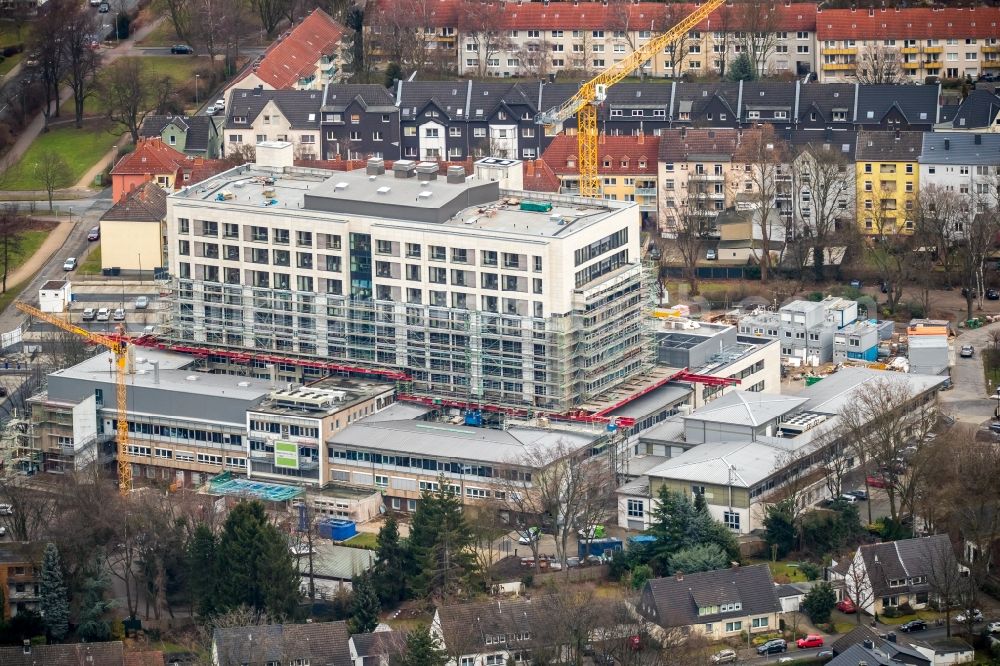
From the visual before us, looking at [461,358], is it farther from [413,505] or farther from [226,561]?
[226,561]

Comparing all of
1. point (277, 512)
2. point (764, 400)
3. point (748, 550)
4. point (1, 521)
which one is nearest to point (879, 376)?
point (764, 400)

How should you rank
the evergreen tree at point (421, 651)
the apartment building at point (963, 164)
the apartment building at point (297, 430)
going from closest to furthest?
the evergreen tree at point (421, 651), the apartment building at point (297, 430), the apartment building at point (963, 164)

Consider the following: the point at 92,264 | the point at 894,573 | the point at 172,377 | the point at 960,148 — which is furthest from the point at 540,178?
the point at 894,573

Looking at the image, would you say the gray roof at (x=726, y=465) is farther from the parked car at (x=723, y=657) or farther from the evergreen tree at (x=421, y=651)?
the evergreen tree at (x=421, y=651)


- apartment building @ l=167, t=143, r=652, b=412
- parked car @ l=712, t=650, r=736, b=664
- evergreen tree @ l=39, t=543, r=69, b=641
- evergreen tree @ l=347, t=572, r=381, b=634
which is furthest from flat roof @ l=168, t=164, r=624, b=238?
evergreen tree @ l=39, t=543, r=69, b=641

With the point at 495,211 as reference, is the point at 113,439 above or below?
below

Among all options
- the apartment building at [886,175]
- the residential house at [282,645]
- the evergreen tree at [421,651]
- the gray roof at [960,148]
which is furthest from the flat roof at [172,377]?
the gray roof at [960,148]
